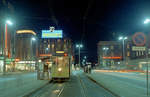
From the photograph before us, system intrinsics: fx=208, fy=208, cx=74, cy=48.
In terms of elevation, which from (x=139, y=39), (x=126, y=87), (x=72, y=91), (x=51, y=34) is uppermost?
(x=51, y=34)

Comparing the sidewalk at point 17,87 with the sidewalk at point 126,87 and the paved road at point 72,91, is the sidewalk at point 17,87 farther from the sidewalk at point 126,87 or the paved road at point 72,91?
the sidewalk at point 126,87

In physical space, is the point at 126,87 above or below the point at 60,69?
below

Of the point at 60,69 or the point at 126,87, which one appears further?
the point at 60,69

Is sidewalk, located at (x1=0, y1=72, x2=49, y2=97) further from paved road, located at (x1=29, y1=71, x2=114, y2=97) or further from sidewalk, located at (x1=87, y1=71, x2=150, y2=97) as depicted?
sidewalk, located at (x1=87, y1=71, x2=150, y2=97)

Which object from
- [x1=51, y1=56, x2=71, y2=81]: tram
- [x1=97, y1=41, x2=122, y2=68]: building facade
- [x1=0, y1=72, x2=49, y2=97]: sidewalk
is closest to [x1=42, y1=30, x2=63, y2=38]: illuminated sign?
[x1=51, y1=56, x2=71, y2=81]: tram

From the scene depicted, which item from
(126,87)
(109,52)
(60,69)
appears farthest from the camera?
(109,52)

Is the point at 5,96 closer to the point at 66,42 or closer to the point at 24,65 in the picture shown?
the point at 24,65

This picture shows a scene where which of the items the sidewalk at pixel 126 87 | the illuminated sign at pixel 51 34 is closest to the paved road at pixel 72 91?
the sidewalk at pixel 126 87

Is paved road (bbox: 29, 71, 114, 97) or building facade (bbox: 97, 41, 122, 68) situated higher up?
building facade (bbox: 97, 41, 122, 68)

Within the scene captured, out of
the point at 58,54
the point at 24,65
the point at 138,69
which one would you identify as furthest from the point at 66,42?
the point at 58,54

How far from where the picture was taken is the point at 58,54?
2598cm

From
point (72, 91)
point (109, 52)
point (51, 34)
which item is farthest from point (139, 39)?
point (109, 52)

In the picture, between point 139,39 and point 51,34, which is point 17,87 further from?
point 51,34

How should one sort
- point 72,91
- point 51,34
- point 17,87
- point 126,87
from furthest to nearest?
1. point 51,34
2. point 126,87
3. point 17,87
4. point 72,91
